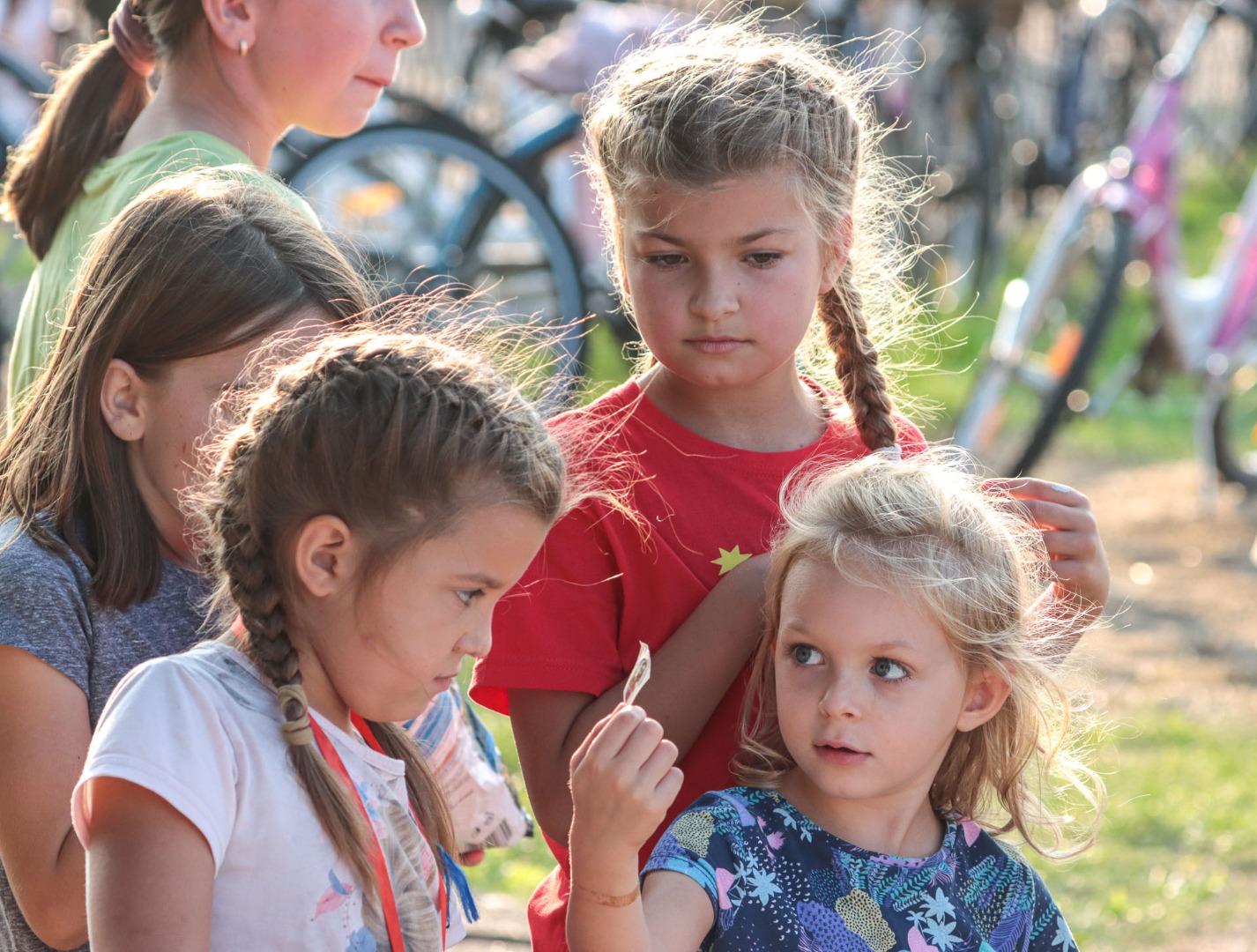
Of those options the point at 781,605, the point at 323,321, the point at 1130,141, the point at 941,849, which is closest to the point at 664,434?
the point at 781,605

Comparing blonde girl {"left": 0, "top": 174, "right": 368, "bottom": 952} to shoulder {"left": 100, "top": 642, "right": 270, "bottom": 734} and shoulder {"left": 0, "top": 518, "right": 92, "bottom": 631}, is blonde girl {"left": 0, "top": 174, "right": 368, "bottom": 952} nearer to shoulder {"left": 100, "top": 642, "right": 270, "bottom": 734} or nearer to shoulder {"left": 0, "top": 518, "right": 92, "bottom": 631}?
shoulder {"left": 0, "top": 518, "right": 92, "bottom": 631}

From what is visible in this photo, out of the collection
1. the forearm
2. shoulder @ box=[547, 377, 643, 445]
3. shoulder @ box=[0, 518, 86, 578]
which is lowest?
the forearm

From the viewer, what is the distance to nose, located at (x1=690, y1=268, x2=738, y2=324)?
170 centimetres

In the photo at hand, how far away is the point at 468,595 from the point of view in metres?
1.40

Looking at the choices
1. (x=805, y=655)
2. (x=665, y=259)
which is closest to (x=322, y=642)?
(x=805, y=655)

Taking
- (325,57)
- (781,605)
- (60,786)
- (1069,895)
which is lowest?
(1069,895)

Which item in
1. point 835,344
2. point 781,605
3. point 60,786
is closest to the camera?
point 60,786

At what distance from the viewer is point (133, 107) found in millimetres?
2273

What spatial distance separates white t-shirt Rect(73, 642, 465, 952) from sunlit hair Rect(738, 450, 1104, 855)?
0.53 m

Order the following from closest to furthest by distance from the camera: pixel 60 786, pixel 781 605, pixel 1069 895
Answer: pixel 60 786
pixel 781 605
pixel 1069 895

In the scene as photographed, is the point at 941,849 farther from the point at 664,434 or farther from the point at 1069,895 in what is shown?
the point at 1069,895

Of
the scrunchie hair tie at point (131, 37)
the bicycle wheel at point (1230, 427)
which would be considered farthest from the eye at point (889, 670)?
the bicycle wheel at point (1230, 427)

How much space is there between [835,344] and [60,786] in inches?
42.1

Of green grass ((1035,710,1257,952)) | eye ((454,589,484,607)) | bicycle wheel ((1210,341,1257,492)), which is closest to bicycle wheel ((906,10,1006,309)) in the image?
bicycle wheel ((1210,341,1257,492))
